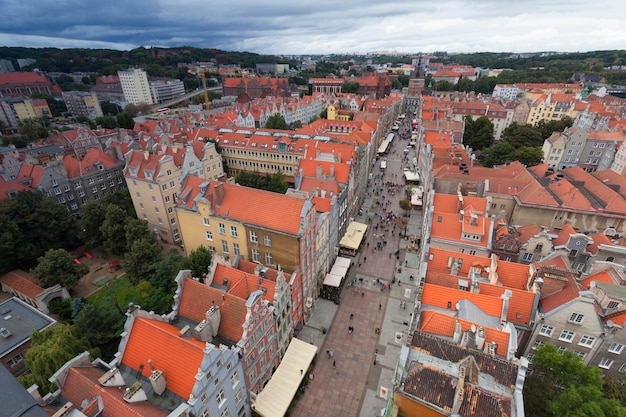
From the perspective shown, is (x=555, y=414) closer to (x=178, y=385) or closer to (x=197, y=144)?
(x=178, y=385)

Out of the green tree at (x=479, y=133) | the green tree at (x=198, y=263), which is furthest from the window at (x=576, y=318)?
the green tree at (x=479, y=133)

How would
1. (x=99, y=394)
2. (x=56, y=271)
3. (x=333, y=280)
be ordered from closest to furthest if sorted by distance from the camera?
(x=99, y=394) → (x=56, y=271) → (x=333, y=280)

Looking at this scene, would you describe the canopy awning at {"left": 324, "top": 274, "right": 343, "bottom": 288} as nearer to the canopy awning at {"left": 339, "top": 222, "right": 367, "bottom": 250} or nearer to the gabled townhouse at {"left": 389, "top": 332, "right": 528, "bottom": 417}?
the canopy awning at {"left": 339, "top": 222, "right": 367, "bottom": 250}

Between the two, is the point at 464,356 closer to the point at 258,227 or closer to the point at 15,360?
the point at 258,227

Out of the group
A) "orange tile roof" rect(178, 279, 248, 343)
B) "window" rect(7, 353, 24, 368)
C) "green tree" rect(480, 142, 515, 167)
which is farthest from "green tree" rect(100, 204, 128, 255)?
"green tree" rect(480, 142, 515, 167)

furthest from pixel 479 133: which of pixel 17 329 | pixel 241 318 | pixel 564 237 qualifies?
pixel 17 329
